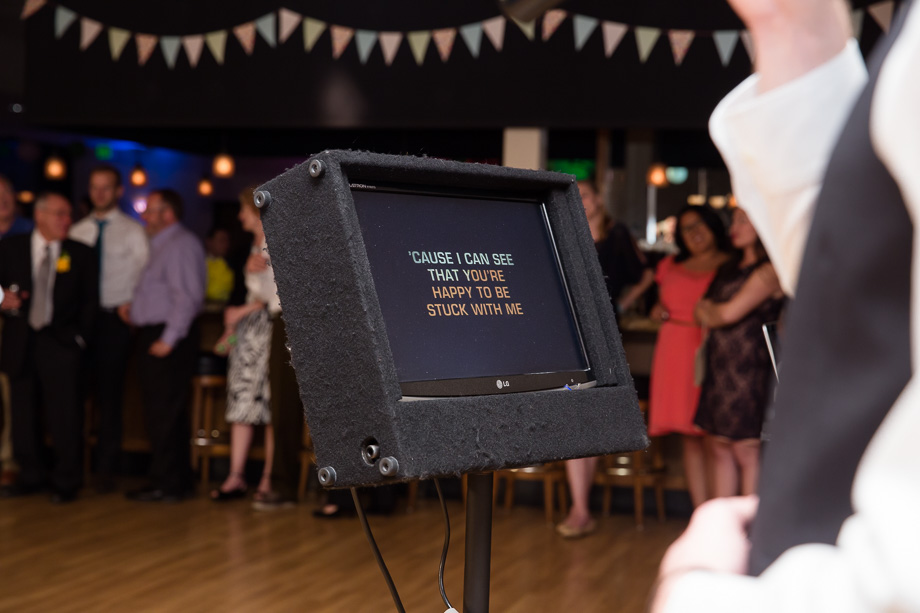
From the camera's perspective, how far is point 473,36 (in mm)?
4883

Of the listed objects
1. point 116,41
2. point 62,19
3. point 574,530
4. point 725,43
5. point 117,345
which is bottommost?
point 574,530

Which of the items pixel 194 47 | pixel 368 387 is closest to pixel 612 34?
pixel 194 47

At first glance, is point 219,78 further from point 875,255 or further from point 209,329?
point 875,255

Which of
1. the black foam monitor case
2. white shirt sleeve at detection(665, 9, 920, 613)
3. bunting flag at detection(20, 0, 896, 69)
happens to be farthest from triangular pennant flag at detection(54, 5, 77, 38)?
white shirt sleeve at detection(665, 9, 920, 613)

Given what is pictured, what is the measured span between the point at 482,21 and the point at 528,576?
2.75m

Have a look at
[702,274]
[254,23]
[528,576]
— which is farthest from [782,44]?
[254,23]

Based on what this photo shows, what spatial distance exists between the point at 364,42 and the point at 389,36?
141 millimetres

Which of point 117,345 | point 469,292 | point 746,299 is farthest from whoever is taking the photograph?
point 117,345

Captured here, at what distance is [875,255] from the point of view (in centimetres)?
41

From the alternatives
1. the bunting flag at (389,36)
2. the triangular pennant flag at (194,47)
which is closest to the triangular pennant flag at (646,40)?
the bunting flag at (389,36)

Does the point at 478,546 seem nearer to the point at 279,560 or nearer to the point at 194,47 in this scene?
the point at 279,560

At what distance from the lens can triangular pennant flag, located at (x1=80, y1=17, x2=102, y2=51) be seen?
550 centimetres

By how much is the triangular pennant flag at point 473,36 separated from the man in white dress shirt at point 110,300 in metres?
2.00

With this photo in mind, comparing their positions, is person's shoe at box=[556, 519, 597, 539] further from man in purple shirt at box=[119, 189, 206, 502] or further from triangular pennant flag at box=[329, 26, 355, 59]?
triangular pennant flag at box=[329, 26, 355, 59]
